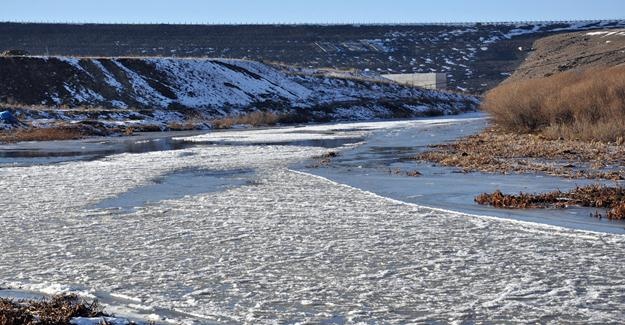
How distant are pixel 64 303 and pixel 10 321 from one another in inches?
34.4

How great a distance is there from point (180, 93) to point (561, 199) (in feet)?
160

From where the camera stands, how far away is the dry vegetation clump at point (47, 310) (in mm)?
6742

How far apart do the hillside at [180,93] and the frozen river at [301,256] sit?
3269 centimetres

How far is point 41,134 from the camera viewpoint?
3841cm

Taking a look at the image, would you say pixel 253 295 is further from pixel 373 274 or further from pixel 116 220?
pixel 116 220

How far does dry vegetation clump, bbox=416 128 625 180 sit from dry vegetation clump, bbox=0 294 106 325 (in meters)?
12.0

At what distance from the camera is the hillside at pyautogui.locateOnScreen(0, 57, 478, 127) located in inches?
2143

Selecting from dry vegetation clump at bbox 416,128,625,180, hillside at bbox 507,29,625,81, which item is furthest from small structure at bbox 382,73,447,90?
dry vegetation clump at bbox 416,128,625,180

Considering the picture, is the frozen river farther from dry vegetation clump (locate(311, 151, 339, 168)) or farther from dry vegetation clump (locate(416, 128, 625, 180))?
dry vegetation clump (locate(311, 151, 339, 168))

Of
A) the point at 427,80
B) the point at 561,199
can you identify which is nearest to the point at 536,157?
the point at 561,199

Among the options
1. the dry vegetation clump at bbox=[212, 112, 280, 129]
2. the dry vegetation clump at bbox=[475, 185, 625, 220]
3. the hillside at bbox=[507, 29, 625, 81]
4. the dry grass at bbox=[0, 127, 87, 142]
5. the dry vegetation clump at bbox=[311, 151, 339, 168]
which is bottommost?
the dry vegetation clump at bbox=[475, 185, 625, 220]

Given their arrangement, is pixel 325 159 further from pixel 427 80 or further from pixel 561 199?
pixel 427 80

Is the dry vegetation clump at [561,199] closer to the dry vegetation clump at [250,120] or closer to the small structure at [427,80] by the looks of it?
the dry vegetation clump at [250,120]

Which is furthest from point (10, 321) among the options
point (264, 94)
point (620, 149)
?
point (264, 94)
